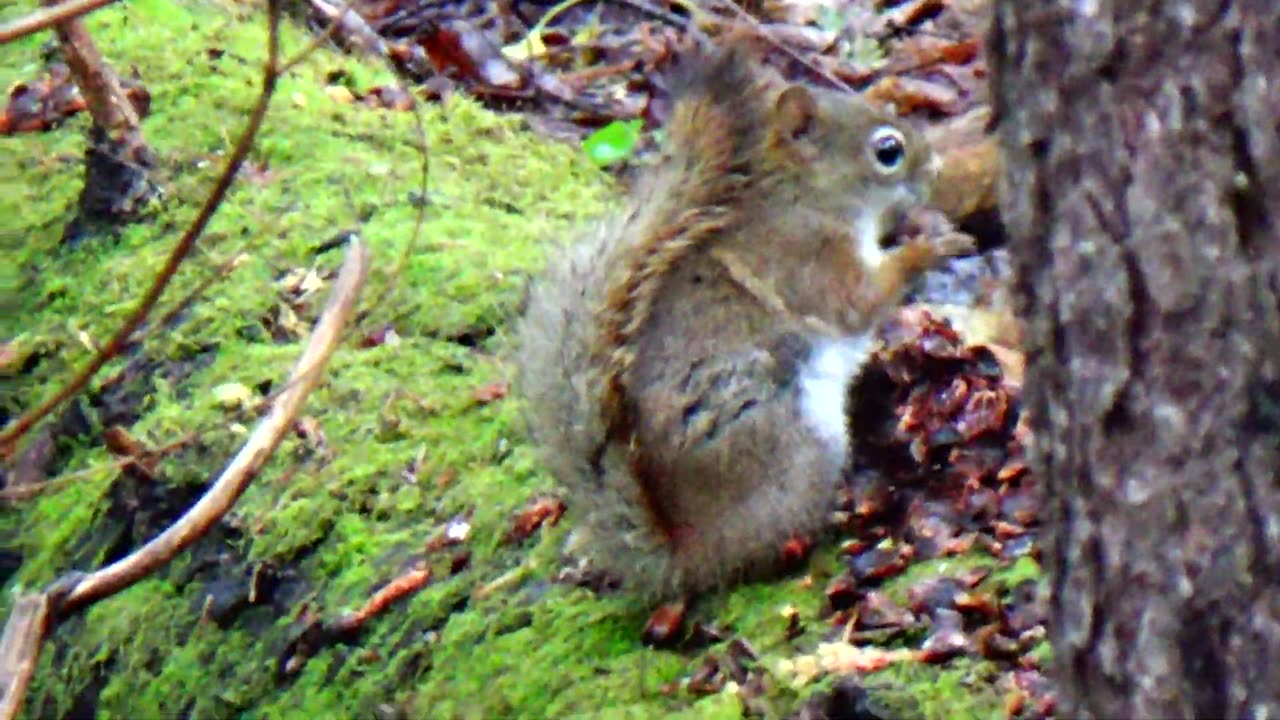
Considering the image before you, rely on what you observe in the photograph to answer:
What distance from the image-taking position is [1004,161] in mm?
1962

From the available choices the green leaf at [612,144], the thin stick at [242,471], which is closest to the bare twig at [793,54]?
the green leaf at [612,144]

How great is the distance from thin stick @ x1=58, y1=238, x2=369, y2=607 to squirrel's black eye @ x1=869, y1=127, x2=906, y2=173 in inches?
64.8

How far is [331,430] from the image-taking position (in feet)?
14.0

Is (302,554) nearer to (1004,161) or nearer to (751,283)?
(751,283)

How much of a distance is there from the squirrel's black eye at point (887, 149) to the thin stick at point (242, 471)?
5.40ft

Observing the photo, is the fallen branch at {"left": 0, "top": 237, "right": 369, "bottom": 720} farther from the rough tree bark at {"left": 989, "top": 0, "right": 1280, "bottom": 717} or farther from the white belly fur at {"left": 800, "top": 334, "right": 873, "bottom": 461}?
the white belly fur at {"left": 800, "top": 334, "right": 873, "bottom": 461}

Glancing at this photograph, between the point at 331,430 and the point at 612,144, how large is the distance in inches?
56.4

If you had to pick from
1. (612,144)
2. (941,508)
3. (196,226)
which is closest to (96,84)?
(612,144)

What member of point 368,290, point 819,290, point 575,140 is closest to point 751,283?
point 819,290

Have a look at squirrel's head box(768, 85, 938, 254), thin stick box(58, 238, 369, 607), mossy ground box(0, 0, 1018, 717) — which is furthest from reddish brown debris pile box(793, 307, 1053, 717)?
thin stick box(58, 238, 369, 607)

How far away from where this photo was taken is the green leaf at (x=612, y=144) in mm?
5328

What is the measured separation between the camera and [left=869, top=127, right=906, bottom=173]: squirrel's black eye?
4.00 metres

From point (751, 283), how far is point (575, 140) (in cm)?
201

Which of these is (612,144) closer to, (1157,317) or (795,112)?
(795,112)
